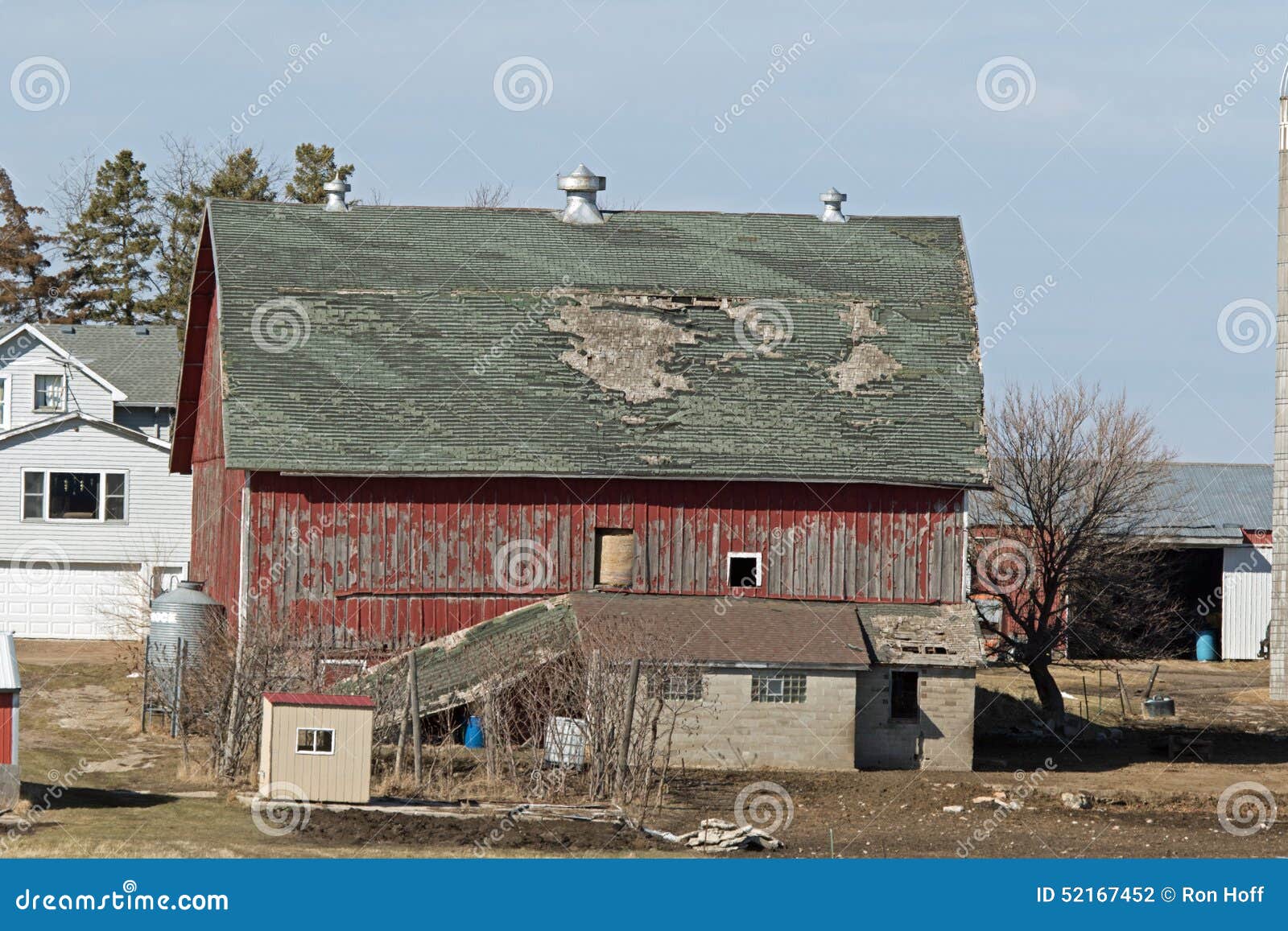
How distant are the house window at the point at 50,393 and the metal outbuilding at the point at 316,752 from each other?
36.2 m

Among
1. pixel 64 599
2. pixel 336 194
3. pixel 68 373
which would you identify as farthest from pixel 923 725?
pixel 68 373

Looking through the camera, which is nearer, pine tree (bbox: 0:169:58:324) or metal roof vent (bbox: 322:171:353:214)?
metal roof vent (bbox: 322:171:353:214)

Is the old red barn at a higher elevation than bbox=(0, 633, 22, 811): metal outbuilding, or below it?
higher

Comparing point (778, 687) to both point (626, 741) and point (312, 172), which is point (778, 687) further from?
point (312, 172)

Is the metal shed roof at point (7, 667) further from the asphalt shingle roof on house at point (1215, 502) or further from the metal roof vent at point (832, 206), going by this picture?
the asphalt shingle roof on house at point (1215, 502)

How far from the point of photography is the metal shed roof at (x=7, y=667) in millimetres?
20906

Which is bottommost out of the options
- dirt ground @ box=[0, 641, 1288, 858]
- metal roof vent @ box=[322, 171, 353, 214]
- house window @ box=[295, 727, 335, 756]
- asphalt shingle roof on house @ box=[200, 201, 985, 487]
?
dirt ground @ box=[0, 641, 1288, 858]

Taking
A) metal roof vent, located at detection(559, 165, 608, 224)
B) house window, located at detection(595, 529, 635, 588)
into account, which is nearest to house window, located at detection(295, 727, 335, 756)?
house window, located at detection(595, 529, 635, 588)

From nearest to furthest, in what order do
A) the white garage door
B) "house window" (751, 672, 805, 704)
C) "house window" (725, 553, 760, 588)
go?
"house window" (751, 672, 805, 704)
"house window" (725, 553, 760, 588)
the white garage door

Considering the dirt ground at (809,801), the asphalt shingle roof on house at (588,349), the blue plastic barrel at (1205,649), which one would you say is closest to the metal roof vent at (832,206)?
the asphalt shingle roof on house at (588,349)

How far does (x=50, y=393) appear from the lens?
55.6 metres

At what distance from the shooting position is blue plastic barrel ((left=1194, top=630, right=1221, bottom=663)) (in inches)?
2024

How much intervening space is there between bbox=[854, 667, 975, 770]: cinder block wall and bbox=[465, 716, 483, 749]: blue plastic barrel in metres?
6.02

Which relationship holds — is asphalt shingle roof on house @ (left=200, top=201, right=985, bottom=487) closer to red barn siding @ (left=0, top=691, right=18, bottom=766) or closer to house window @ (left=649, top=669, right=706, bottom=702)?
house window @ (left=649, top=669, right=706, bottom=702)
